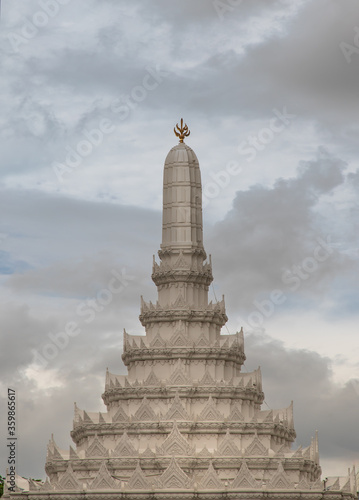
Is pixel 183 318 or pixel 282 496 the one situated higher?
pixel 183 318

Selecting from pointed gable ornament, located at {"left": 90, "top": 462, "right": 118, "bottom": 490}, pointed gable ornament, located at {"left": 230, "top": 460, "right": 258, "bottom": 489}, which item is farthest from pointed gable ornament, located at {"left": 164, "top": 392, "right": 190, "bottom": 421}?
pointed gable ornament, located at {"left": 230, "top": 460, "right": 258, "bottom": 489}

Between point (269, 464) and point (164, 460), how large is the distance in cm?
807

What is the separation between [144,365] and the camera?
99.2 meters

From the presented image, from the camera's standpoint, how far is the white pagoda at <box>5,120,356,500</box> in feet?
290

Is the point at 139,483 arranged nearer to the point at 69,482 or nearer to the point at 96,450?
the point at 69,482

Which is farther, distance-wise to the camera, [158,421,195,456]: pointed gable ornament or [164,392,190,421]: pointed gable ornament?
[164,392,190,421]: pointed gable ornament

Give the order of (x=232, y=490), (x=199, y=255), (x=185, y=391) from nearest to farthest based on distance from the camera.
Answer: (x=232, y=490) → (x=185, y=391) → (x=199, y=255)

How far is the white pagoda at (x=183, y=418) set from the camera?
88250 mm

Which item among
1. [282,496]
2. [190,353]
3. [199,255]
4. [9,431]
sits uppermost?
[199,255]

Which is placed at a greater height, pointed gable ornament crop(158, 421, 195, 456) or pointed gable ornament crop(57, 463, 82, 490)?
pointed gable ornament crop(158, 421, 195, 456)

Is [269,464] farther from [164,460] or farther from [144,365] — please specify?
[144,365]

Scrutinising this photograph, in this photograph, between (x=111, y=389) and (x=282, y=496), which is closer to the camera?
(x=282, y=496)

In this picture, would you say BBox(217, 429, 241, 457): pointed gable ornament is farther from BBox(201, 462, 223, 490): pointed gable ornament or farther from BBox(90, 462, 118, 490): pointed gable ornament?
BBox(90, 462, 118, 490): pointed gable ornament

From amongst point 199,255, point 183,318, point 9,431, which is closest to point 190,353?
point 183,318
